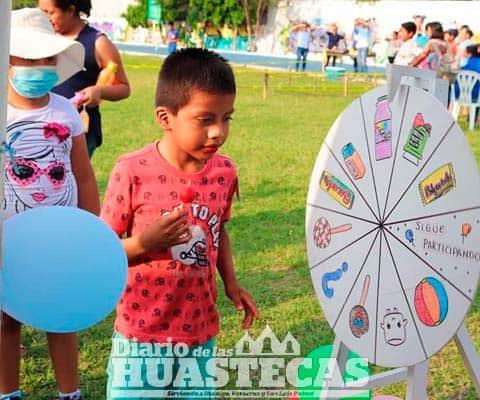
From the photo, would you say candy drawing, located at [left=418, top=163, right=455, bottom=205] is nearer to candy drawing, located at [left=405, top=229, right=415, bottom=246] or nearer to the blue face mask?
candy drawing, located at [left=405, top=229, right=415, bottom=246]

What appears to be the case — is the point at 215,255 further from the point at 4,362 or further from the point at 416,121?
the point at 4,362

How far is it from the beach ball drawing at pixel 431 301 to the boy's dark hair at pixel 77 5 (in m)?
2.13

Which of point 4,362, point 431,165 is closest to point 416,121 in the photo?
point 431,165

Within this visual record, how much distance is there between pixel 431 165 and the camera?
2396 millimetres

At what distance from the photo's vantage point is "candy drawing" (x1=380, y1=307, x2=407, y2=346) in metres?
2.45

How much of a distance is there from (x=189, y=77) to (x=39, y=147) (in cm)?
72

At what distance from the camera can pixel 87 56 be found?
12.7ft

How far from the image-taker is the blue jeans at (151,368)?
8.00 feet

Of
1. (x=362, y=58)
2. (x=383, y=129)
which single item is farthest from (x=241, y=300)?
(x=362, y=58)

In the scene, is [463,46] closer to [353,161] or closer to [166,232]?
[353,161]

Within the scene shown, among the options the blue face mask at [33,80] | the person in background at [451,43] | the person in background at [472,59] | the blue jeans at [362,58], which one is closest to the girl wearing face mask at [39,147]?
the blue face mask at [33,80]

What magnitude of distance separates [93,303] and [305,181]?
5.58 m

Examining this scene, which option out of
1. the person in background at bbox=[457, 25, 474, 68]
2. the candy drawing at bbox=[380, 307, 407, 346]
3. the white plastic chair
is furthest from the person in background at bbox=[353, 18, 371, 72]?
the candy drawing at bbox=[380, 307, 407, 346]

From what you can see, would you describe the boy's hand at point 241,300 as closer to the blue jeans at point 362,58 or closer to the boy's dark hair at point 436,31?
the boy's dark hair at point 436,31
